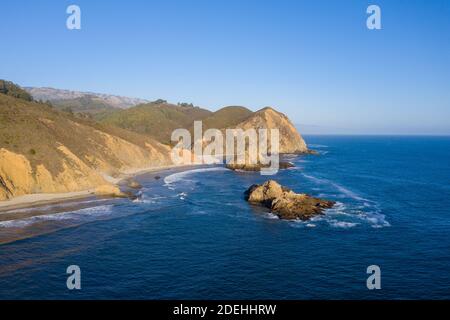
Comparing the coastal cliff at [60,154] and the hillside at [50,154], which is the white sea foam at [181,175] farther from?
the hillside at [50,154]

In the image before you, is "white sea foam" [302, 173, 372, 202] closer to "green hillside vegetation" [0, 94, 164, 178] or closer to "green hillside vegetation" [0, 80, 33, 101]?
"green hillside vegetation" [0, 94, 164, 178]

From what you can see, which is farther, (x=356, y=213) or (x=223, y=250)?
(x=356, y=213)

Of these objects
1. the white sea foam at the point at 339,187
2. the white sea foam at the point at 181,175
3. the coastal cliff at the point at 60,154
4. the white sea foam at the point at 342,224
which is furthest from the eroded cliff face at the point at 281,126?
the white sea foam at the point at 342,224

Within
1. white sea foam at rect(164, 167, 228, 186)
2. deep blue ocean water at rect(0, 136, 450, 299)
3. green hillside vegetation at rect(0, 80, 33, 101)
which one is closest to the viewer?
deep blue ocean water at rect(0, 136, 450, 299)

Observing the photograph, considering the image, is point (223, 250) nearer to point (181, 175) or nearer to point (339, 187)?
point (339, 187)

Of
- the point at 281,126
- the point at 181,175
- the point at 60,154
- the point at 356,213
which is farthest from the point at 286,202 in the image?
the point at 281,126

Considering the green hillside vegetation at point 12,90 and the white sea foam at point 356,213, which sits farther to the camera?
the green hillside vegetation at point 12,90

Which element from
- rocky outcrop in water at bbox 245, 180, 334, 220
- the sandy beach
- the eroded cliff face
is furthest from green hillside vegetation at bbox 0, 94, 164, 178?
the eroded cliff face
